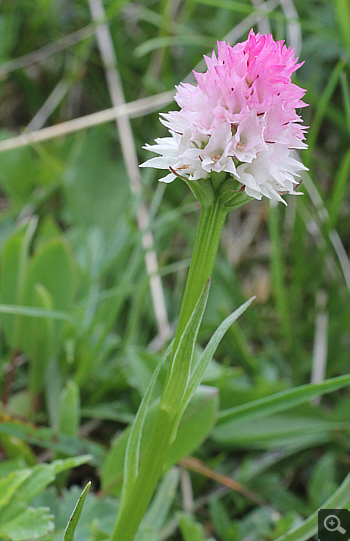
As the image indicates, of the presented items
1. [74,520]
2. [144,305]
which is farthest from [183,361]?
[144,305]

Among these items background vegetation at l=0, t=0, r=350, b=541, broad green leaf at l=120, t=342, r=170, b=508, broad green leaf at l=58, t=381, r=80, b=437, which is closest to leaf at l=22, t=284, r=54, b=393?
background vegetation at l=0, t=0, r=350, b=541

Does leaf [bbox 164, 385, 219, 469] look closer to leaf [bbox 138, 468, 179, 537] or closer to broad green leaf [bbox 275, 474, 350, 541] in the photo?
leaf [bbox 138, 468, 179, 537]

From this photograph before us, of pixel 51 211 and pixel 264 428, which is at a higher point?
pixel 51 211

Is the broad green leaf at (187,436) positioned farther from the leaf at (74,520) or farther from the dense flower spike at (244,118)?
the dense flower spike at (244,118)

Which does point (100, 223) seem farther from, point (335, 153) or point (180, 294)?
point (335, 153)

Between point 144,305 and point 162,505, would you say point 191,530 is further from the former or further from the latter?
point 144,305

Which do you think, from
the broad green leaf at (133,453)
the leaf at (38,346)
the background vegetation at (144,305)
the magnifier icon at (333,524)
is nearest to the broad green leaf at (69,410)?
the background vegetation at (144,305)

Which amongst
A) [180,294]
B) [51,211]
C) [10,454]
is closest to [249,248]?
[180,294]
